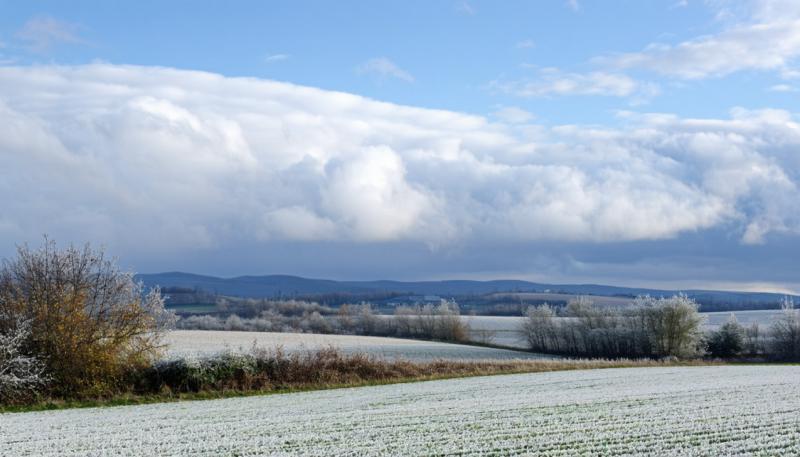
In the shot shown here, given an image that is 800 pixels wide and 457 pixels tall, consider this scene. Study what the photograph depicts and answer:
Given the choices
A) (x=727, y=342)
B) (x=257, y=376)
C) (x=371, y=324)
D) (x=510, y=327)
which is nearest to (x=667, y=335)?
(x=727, y=342)

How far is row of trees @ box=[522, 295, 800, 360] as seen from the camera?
8200 centimetres

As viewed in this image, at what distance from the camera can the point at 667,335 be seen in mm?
84188

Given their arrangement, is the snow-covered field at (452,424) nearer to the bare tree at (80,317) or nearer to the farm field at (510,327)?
the bare tree at (80,317)

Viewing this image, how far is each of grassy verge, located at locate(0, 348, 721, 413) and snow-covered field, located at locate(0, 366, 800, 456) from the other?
310 centimetres

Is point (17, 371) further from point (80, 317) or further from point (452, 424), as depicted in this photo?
point (452, 424)

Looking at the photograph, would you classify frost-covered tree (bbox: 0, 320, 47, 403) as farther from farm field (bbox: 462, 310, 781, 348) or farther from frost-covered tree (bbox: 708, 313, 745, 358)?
farm field (bbox: 462, 310, 781, 348)

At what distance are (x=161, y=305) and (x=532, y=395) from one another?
21.0m

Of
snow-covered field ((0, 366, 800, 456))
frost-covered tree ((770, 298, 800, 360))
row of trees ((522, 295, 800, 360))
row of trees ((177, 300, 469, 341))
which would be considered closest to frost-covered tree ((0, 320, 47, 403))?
snow-covered field ((0, 366, 800, 456))

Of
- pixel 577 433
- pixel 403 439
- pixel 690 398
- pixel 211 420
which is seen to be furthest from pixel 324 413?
pixel 690 398

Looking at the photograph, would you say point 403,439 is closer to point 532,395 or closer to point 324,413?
point 324,413

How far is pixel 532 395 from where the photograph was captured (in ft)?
105

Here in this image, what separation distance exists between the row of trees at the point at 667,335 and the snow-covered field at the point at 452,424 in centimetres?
4925

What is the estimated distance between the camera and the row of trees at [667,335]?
8200 cm

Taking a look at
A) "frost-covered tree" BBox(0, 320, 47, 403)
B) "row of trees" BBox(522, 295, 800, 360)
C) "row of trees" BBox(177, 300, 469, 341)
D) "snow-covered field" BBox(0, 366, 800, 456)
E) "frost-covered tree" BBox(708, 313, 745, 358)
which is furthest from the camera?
"row of trees" BBox(177, 300, 469, 341)
